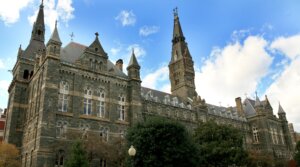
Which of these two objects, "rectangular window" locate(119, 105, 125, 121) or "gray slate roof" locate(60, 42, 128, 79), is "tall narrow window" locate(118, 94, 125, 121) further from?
"gray slate roof" locate(60, 42, 128, 79)

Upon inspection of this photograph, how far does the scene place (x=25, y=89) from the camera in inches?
2231

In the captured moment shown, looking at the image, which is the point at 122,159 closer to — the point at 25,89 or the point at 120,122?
the point at 120,122

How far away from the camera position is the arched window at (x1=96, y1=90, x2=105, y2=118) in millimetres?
51081

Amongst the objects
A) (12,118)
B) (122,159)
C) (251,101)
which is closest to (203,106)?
(251,101)

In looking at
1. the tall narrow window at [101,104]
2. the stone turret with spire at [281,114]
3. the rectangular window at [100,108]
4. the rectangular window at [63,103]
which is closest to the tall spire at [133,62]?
the tall narrow window at [101,104]

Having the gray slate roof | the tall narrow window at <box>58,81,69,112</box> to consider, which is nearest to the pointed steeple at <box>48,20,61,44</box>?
the gray slate roof

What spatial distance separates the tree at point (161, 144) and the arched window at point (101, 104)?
11275 mm

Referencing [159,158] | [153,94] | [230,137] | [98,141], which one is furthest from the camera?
[153,94]

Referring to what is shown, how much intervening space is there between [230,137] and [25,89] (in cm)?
3785

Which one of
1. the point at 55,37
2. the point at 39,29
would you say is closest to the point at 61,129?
the point at 55,37

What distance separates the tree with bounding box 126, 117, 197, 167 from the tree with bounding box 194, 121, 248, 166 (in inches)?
176

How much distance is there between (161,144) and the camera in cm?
3875

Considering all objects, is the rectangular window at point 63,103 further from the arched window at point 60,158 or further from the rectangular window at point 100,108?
the arched window at point 60,158

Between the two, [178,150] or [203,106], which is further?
[203,106]
